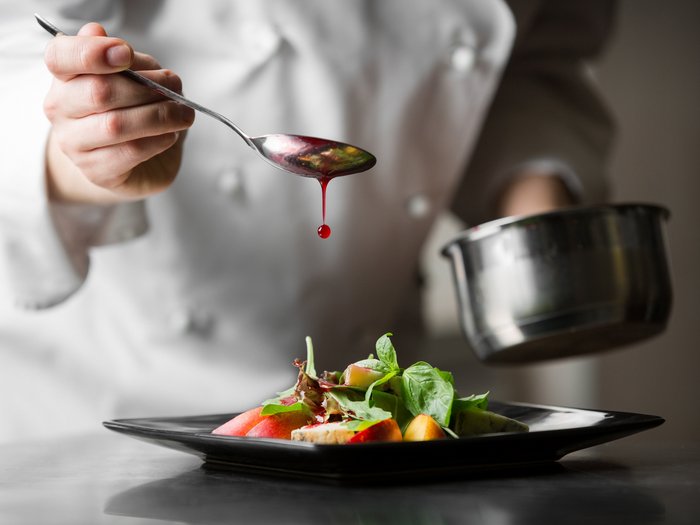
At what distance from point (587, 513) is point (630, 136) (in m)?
2.17

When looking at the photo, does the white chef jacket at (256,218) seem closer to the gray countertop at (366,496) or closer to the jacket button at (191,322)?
the jacket button at (191,322)

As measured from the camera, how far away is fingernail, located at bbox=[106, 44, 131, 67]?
0.65m

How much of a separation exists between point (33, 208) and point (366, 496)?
668 millimetres

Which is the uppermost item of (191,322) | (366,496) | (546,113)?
(546,113)

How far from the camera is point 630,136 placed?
2.42m

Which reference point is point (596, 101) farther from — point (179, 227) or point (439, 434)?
point (439, 434)

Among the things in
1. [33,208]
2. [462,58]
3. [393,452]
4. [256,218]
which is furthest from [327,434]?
[462,58]

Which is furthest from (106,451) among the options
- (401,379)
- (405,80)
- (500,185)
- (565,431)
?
(500,185)

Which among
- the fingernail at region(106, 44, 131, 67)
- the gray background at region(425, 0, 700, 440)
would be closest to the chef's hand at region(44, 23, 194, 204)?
the fingernail at region(106, 44, 131, 67)

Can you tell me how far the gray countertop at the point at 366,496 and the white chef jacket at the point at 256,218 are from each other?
0.55 meters

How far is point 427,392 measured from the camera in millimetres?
583

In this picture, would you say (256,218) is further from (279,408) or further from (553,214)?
(279,408)

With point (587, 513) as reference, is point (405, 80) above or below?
above

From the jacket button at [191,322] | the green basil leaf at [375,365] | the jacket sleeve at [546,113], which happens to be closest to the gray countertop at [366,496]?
the green basil leaf at [375,365]
